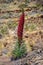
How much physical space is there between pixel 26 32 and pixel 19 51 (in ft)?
13.6

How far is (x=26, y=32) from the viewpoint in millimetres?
13055

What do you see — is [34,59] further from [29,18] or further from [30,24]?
[29,18]

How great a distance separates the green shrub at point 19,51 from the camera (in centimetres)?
891

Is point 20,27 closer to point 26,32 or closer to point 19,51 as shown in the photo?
point 19,51

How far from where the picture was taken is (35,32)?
12.9 m

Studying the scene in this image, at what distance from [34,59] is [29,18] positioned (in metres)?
7.76

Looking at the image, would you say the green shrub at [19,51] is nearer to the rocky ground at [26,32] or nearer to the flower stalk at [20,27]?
the rocky ground at [26,32]

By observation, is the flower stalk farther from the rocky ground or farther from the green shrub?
the rocky ground

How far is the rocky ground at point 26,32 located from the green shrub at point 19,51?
0.21m

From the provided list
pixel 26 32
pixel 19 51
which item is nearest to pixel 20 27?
pixel 19 51

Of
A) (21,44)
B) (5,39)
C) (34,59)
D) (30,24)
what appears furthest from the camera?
(30,24)

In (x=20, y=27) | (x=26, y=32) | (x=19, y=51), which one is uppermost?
(x=20, y=27)

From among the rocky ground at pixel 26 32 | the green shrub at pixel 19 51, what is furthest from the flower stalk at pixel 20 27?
the rocky ground at pixel 26 32

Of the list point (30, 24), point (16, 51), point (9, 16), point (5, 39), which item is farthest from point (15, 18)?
point (16, 51)
